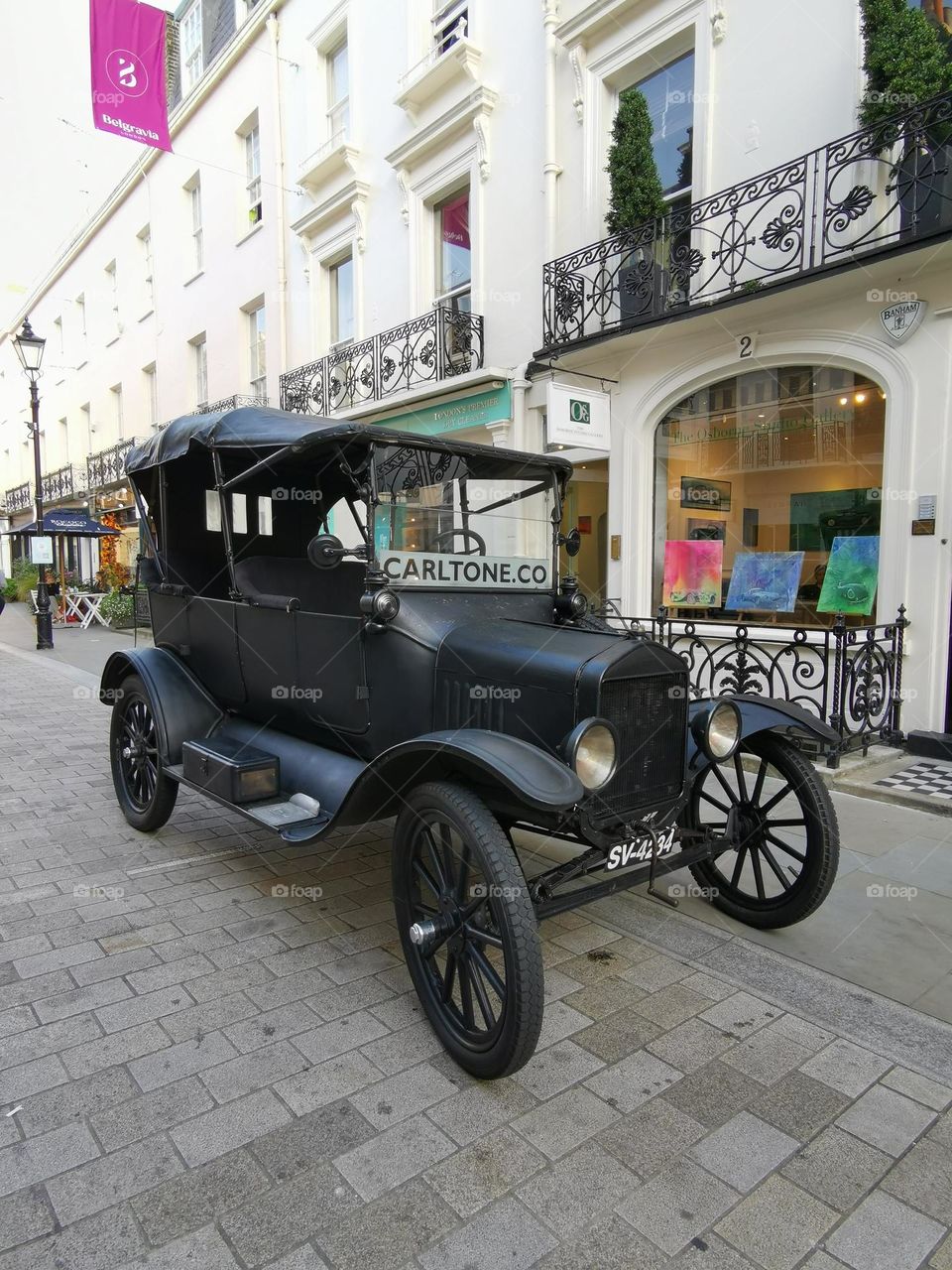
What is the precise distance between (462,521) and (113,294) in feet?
77.3

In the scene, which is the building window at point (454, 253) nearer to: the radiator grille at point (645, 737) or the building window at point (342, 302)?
the building window at point (342, 302)

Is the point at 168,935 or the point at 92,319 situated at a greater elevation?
the point at 92,319

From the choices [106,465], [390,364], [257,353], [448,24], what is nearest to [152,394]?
[106,465]

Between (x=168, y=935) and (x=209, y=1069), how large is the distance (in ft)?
3.42

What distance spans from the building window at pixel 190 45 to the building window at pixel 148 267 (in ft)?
12.3

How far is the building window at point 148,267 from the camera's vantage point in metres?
19.9

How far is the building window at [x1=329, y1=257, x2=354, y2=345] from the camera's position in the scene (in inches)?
520

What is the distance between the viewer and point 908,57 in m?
5.45

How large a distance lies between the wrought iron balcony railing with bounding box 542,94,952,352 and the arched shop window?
996 millimetres

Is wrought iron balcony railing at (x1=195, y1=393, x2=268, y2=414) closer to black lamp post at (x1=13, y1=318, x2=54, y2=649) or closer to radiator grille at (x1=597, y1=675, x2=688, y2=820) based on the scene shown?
black lamp post at (x1=13, y1=318, x2=54, y2=649)

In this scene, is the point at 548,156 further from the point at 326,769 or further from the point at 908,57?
the point at 326,769

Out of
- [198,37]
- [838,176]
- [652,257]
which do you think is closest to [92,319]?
[198,37]

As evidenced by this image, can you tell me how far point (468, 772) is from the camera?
2611mm

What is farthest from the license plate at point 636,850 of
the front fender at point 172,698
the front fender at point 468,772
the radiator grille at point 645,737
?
the front fender at point 172,698
